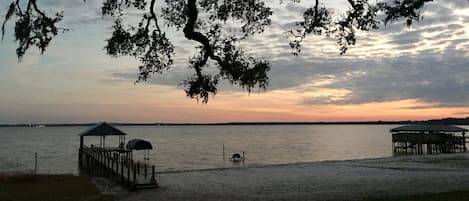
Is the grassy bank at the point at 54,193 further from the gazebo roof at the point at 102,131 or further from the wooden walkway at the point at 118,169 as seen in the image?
the gazebo roof at the point at 102,131

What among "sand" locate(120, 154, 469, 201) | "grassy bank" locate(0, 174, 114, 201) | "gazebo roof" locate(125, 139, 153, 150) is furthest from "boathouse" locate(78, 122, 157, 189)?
"grassy bank" locate(0, 174, 114, 201)

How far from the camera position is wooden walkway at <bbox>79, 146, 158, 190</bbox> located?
20.6 metres

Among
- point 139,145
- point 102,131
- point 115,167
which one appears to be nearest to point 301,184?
point 115,167

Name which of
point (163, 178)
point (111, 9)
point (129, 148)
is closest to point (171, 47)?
point (111, 9)

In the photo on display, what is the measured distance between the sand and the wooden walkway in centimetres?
79

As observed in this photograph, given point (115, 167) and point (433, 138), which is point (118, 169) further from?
point (433, 138)

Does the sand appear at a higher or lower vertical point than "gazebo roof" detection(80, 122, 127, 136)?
lower

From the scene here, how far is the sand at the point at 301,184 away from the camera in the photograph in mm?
17484

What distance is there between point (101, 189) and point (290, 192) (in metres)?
8.65

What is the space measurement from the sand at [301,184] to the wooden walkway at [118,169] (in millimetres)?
788

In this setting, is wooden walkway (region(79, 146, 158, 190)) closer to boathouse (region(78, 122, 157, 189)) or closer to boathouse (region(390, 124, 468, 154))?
boathouse (region(78, 122, 157, 189))

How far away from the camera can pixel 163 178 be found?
80.3ft

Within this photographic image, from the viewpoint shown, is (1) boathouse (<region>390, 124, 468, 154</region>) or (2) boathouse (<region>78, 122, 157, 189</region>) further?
(1) boathouse (<region>390, 124, 468, 154</region>)

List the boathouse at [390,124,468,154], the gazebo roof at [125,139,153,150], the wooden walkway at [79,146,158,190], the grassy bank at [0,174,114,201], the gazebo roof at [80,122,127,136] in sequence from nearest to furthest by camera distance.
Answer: the grassy bank at [0,174,114,201] → the wooden walkway at [79,146,158,190] → the gazebo roof at [125,139,153,150] → the gazebo roof at [80,122,127,136] → the boathouse at [390,124,468,154]
